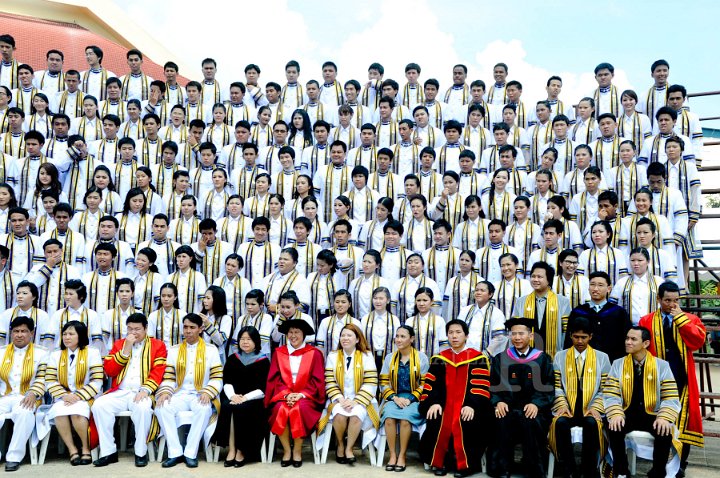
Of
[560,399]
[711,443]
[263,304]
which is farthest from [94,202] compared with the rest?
[711,443]

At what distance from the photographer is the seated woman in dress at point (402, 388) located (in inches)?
226

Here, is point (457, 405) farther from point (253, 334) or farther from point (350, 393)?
point (253, 334)

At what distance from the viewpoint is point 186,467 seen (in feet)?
18.6

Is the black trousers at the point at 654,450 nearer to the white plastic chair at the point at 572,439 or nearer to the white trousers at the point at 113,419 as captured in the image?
the white plastic chair at the point at 572,439

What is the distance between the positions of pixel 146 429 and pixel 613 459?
11.8 ft

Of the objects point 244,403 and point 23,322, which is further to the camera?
point 23,322

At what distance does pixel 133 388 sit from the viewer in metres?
6.18

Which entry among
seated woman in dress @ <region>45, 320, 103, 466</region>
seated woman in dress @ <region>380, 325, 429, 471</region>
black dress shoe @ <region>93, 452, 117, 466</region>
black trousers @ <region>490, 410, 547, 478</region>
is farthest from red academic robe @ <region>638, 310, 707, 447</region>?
seated woman in dress @ <region>45, 320, 103, 466</region>

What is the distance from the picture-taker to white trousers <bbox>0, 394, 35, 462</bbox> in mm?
5660

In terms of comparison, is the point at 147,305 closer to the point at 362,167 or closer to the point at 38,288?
the point at 38,288

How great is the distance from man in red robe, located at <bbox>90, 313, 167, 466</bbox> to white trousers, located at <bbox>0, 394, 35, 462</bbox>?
49 centimetres

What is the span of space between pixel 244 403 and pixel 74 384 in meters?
1.49

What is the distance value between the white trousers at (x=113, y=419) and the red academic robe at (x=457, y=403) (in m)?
2.21

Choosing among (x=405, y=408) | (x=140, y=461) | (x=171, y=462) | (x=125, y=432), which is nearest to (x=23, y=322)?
(x=125, y=432)
